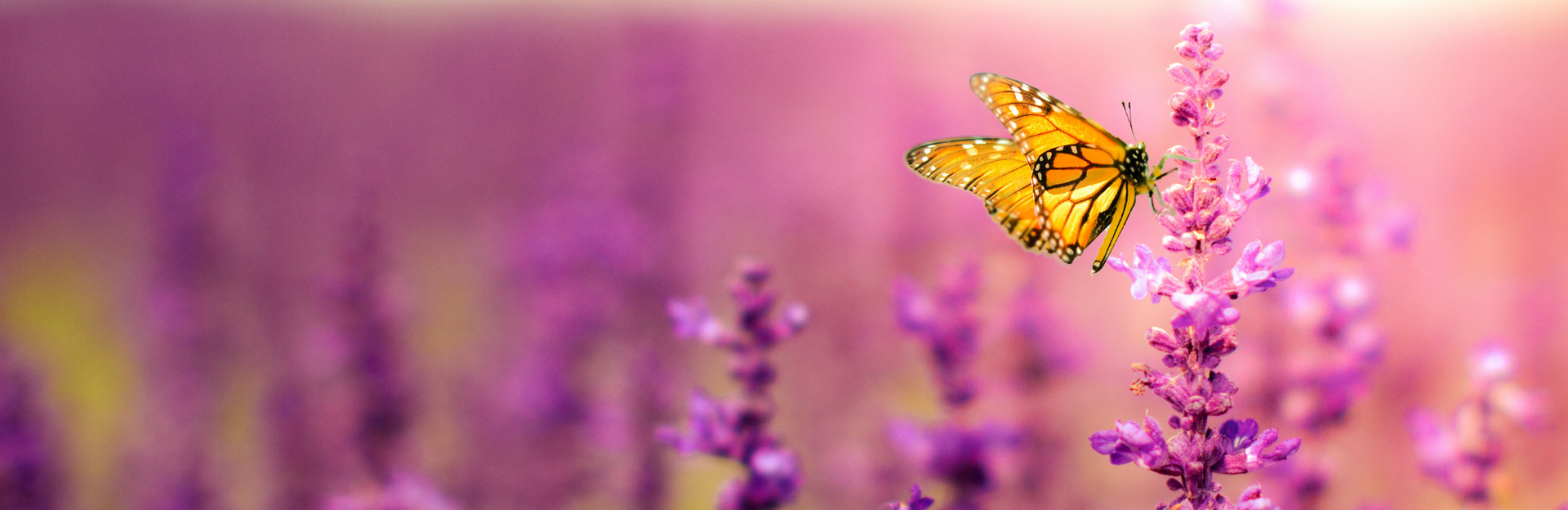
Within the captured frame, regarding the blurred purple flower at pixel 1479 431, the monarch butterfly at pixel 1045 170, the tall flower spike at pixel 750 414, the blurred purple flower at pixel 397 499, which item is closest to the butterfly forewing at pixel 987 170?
the monarch butterfly at pixel 1045 170

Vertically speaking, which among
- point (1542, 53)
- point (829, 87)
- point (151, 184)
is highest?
point (829, 87)

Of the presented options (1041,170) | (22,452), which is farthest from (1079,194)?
(22,452)

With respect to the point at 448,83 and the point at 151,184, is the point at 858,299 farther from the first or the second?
the point at 448,83

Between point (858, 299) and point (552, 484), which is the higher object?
point (858, 299)

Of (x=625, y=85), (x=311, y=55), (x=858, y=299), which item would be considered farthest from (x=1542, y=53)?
(x=311, y=55)

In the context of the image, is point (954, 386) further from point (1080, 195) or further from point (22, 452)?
point (22, 452)

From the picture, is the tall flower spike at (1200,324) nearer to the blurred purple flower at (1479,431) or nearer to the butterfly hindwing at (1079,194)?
the butterfly hindwing at (1079,194)

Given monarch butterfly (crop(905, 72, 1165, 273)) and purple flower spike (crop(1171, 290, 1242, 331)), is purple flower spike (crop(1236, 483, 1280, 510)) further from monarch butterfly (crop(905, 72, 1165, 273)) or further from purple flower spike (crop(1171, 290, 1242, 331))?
monarch butterfly (crop(905, 72, 1165, 273))
